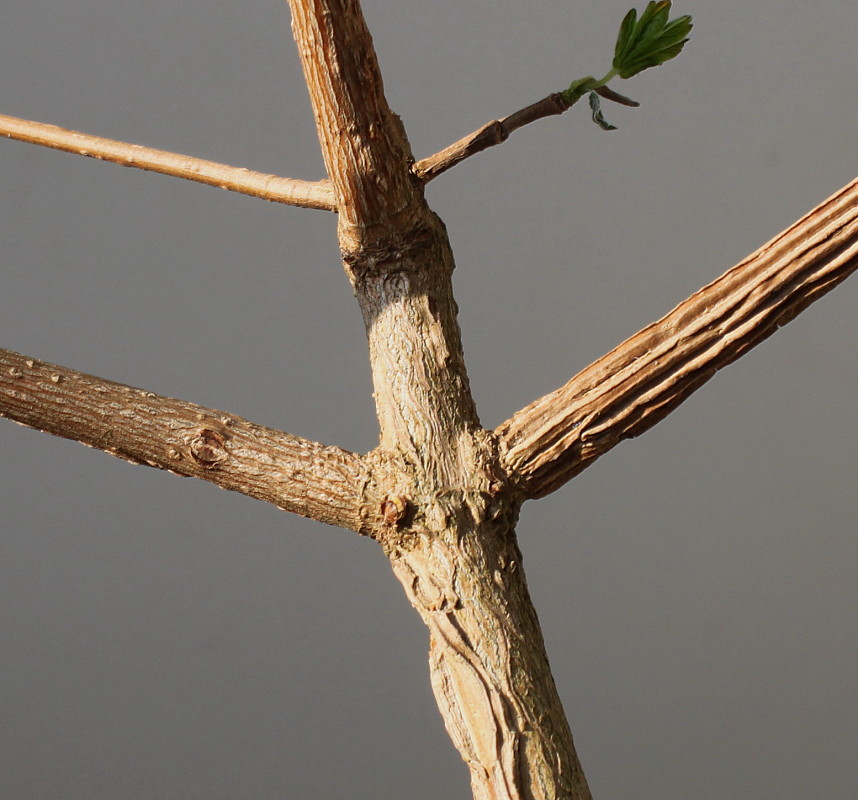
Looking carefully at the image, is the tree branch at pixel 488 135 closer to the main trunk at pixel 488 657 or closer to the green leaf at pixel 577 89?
the green leaf at pixel 577 89

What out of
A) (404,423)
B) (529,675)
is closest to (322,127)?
(404,423)

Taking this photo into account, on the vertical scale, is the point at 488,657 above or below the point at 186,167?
below

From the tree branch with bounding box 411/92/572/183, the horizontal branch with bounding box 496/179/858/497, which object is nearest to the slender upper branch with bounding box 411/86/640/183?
the tree branch with bounding box 411/92/572/183

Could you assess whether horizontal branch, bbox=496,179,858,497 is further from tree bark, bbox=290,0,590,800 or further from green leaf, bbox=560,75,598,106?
green leaf, bbox=560,75,598,106

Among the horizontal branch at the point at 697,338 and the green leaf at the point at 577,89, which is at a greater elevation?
the green leaf at the point at 577,89

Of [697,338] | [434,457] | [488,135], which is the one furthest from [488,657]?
[488,135]

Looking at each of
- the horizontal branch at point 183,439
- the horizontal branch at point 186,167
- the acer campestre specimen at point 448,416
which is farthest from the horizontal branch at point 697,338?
the horizontal branch at point 186,167

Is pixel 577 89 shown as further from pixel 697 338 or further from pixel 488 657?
pixel 488 657
